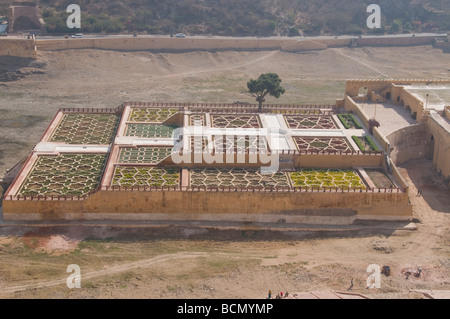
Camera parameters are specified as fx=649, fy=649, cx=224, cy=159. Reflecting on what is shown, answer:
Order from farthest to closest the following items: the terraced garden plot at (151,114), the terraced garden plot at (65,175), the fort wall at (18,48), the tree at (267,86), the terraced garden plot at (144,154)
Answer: the fort wall at (18,48)
the tree at (267,86)
the terraced garden plot at (151,114)
the terraced garden plot at (144,154)
the terraced garden plot at (65,175)

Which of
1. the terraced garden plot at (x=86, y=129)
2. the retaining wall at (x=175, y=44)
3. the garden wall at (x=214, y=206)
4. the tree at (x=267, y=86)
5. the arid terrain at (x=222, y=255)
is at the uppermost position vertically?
the retaining wall at (x=175, y=44)

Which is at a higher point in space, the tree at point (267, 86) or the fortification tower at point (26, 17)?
the fortification tower at point (26, 17)

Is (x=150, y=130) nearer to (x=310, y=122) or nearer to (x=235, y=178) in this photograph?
(x=235, y=178)

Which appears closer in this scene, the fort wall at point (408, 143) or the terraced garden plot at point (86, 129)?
the terraced garden plot at point (86, 129)

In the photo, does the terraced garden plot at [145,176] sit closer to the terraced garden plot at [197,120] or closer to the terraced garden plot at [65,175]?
the terraced garden plot at [65,175]

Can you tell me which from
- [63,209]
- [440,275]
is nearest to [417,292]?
[440,275]

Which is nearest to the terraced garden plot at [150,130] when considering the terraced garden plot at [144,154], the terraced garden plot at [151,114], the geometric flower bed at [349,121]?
the terraced garden plot at [151,114]

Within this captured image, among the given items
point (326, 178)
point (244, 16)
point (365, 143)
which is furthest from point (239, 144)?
point (244, 16)
